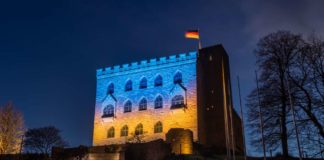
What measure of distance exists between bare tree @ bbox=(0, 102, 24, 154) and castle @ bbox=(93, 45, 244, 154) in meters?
11.5

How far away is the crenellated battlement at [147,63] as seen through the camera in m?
49.5

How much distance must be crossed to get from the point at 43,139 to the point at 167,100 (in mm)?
17895

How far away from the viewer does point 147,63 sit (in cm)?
5184

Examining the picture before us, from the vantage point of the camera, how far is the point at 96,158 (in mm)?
→ 34406

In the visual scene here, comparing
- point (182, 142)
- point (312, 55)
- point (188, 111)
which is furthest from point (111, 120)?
point (312, 55)

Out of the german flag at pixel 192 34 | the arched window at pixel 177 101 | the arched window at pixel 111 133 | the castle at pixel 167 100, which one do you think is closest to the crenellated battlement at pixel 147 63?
the castle at pixel 167 100

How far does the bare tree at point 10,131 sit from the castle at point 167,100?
11.5 meters

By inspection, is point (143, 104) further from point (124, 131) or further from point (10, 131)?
point (10, 131)

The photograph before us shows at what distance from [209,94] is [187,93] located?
259cm

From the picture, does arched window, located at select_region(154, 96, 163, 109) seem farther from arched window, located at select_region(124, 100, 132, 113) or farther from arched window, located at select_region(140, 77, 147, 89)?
arched window, located at select_region(124, 100, 132, 113)

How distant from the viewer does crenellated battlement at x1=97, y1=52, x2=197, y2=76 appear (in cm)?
4953

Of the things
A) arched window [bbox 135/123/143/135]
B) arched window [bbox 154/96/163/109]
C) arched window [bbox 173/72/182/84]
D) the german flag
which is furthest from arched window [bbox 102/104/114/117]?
the german flag

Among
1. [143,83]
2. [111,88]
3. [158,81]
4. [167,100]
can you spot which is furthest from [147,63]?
[167,100]

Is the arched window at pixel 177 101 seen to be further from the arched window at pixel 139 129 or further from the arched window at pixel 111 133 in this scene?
the arched window at pixel 111 133
